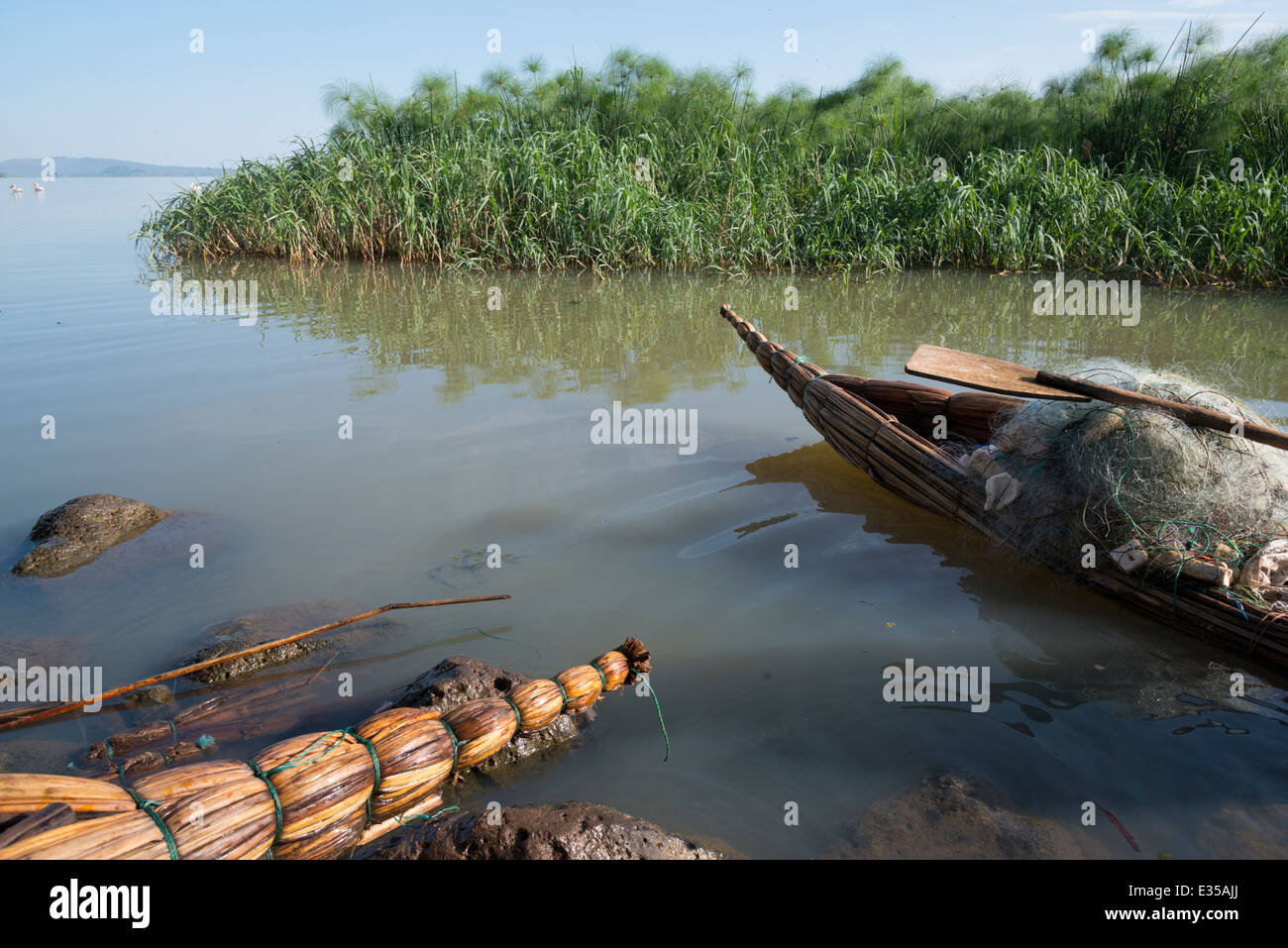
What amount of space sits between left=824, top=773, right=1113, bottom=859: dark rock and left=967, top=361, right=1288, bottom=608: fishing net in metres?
1.11

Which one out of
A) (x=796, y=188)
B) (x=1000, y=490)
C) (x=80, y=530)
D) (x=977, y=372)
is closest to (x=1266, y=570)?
(x=1000, y=490)

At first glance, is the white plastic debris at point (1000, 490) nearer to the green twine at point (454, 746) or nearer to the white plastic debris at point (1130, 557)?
the white plastic debris at point (1130, 557)

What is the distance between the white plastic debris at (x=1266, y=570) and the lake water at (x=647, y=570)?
0.82 ft

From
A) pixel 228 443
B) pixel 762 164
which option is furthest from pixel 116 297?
pixel 762 164

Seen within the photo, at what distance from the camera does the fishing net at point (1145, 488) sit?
2666mm

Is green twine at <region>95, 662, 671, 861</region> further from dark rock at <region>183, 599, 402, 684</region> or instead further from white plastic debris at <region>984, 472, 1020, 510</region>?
white plastic debris at <region>984, 472, 1020, 510</region>

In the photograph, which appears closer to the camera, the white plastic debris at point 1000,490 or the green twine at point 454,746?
the green twine at point 454,746

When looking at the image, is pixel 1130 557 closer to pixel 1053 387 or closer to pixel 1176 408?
pixel 1176 408

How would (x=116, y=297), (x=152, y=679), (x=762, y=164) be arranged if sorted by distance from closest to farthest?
(x=152, y=679) → (x=116, y=297) → (x=762, y=164)

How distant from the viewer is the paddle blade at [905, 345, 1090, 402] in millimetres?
3371

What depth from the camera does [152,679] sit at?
224 cm

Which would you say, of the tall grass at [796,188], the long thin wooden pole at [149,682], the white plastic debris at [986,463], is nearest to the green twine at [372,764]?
the long thin wooden pole at [149,682]

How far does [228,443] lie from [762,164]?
29.6 feet
